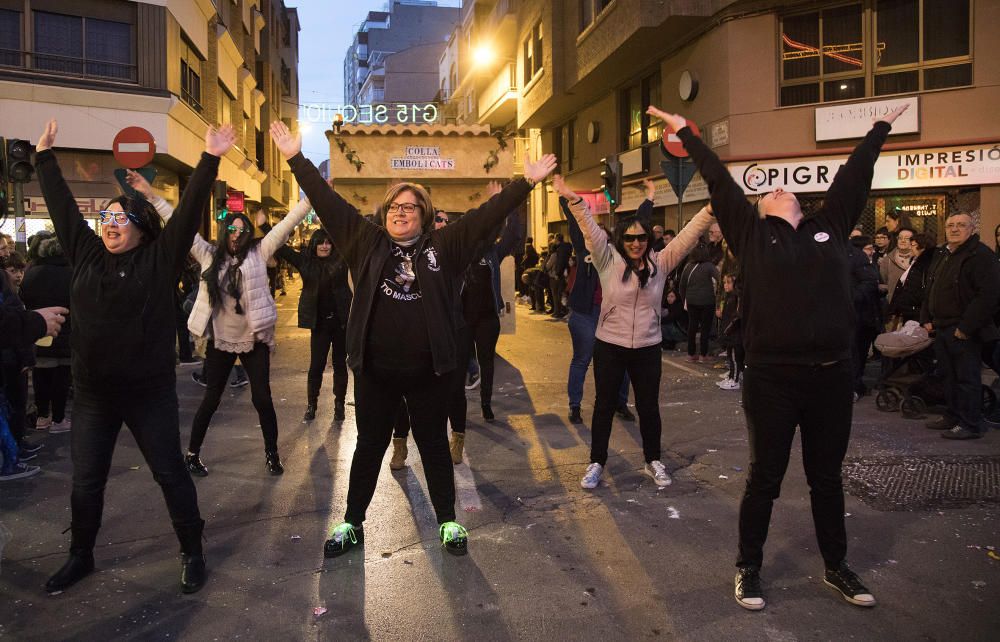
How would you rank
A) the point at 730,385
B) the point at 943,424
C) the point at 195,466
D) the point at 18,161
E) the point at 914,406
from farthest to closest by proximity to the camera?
the point at 18,161
the point at 730,385
the point at 914,406
the point at 943,424
the point at 195,466

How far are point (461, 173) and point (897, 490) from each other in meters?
9.29

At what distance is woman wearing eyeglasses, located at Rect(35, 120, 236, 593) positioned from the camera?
3.84 metres

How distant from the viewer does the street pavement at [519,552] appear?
3.59m

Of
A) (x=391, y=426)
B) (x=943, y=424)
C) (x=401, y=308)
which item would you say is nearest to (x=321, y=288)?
(x=391, y=426)

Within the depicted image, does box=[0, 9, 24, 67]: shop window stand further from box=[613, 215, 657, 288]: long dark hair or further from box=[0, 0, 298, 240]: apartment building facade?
box=[613, 215, 657, 288]: long dark hair

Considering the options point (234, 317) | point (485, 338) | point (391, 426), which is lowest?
point (391, 426)

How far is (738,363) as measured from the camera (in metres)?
9.73

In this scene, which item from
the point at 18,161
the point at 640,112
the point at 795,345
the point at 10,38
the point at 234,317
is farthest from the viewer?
the point at 640,112

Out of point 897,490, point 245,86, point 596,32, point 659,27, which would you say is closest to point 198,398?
point 897,490

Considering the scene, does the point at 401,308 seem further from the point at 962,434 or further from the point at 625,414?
the point at 962,434

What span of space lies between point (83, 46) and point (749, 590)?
2020 centimetres

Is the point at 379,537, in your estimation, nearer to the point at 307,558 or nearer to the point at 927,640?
the point at 307,558

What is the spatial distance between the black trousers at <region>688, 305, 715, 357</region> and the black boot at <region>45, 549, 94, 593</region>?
9514 millimetres

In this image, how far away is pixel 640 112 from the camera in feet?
75.7
